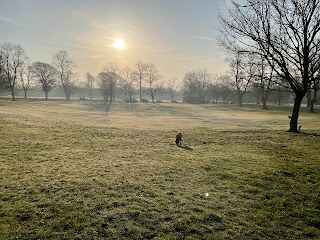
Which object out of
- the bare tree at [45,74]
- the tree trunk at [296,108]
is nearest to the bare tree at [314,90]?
the tree trunk at [296,108]

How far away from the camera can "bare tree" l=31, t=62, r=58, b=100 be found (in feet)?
287

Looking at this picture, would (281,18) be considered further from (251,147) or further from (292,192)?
(292,192)

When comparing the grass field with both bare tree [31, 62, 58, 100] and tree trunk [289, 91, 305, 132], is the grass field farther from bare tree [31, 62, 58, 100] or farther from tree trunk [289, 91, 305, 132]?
bare tree [31, 62, 58, 100]

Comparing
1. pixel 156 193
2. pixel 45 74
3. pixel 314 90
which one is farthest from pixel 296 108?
pixel 45 74

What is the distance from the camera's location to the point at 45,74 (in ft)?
292

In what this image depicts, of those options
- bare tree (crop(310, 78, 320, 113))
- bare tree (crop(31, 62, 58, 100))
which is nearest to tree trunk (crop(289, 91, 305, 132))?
bare tree (crop(310, 78, 320, 113))

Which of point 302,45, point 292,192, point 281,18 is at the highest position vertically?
point 281,18

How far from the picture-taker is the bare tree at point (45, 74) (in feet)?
287

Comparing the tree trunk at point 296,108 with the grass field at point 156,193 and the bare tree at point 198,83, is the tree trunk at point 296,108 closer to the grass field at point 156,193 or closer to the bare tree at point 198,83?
the grass field at point 156,193

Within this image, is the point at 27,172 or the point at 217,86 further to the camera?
the point at 217,86

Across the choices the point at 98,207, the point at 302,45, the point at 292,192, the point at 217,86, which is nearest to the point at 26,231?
the point at 98,207

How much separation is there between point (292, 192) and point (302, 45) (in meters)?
13.4

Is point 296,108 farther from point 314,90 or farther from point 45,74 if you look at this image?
point 45,74

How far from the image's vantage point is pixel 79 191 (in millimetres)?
7434
